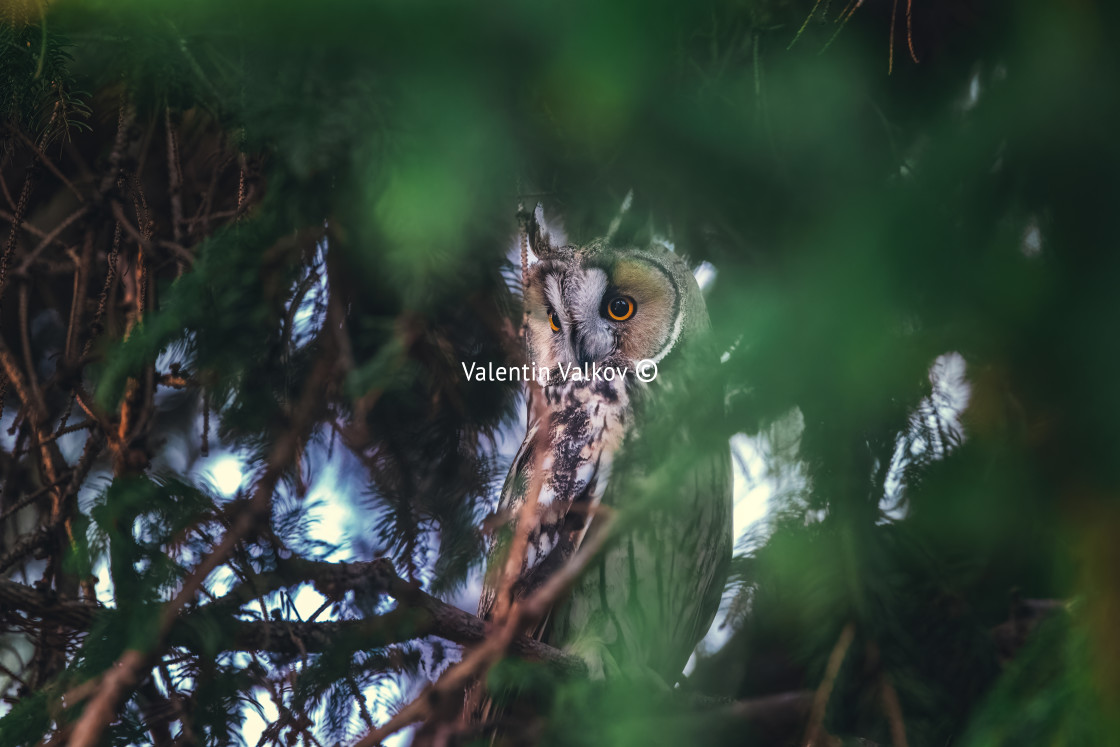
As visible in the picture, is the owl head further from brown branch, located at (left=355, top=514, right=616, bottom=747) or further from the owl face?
brown branch, located at (left=355, top=514, right=616, bottom=747)

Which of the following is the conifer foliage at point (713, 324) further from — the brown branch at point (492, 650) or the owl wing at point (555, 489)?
the owl wing at point (555, 489)

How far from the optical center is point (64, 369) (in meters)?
1.16

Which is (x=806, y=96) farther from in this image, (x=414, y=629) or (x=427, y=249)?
(x=414, y=629)

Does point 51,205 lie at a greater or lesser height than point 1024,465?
greater

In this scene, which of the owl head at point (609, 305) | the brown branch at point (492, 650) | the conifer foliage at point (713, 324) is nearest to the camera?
the conifer foliage at point (713, 324)

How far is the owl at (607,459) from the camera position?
126 cm

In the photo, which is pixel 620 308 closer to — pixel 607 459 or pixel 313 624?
pixel 607 459

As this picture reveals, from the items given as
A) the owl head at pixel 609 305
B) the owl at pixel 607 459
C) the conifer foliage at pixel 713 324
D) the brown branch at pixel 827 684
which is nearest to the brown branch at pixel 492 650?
the conifer foliage at pixel 713 324

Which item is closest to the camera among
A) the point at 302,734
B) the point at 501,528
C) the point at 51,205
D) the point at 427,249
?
the point at 427,249

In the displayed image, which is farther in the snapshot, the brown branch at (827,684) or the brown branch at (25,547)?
the brown branch at (25,547)

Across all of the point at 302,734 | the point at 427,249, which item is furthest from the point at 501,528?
the point at 427,249

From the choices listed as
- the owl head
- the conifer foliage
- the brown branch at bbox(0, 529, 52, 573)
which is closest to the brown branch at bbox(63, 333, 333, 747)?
the conifer foliage

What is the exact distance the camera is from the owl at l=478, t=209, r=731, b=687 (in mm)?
1259

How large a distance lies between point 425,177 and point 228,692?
1.97 ft
